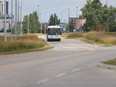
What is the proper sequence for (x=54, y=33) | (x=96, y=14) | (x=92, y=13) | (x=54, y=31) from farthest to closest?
(x=96, y=14) → (x=92, y=13) → (x=54, y=31) → (x=54, y=33)

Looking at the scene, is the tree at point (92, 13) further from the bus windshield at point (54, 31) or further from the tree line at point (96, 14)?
the bus windshield at point (54, 31)

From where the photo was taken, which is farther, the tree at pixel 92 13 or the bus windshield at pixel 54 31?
the tree at pixel 92 13

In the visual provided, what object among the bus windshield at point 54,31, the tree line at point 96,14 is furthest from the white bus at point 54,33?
the tree line at point 96,14

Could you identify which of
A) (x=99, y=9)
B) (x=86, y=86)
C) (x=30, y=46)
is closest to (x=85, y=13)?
(x=99, y=9)

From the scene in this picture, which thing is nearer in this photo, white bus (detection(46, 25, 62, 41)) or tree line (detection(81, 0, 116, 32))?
white bus (detection(46, 25, 62, 41))

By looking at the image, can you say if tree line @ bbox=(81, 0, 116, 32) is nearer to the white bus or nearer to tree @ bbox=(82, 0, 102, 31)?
tree @ bbox=(82, 0, 102, 31)

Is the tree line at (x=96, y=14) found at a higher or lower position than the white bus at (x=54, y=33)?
higher

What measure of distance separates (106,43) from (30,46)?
878 inches

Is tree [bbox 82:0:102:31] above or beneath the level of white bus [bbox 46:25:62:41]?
above

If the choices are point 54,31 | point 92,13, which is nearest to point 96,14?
point 92,13

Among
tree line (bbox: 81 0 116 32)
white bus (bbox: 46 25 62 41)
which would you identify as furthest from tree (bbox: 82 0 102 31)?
white bus (bbox: 46 25 62 41)

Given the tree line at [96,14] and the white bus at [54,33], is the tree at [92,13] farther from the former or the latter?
the white bus at [54,33]

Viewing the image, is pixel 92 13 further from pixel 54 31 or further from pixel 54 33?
pixel 54 33

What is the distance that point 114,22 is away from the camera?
130m
